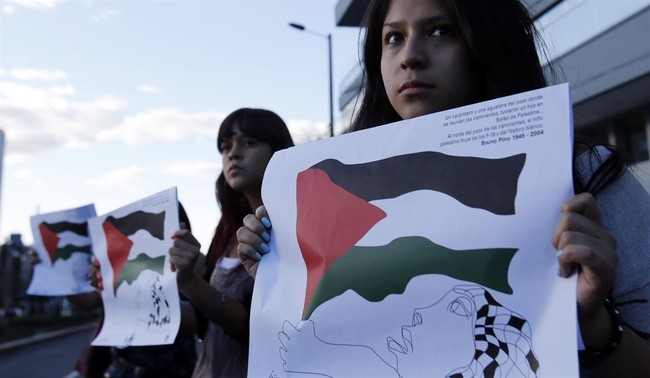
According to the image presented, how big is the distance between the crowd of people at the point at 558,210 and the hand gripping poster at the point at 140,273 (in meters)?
0.13

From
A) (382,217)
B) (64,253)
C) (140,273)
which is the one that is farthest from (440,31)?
(64,253)

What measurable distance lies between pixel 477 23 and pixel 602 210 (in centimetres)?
48

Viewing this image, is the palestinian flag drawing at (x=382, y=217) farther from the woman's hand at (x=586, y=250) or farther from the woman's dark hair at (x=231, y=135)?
the woman's dark hair at (x=231, y=135)

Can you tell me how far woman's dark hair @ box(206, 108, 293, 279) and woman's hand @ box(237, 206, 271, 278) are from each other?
120cm

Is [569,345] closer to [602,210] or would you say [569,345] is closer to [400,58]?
[602,210]

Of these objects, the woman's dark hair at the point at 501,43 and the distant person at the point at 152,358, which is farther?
the distant person at the point at 152,358

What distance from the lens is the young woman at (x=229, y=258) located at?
2115 mm

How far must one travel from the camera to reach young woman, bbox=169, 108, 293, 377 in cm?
212

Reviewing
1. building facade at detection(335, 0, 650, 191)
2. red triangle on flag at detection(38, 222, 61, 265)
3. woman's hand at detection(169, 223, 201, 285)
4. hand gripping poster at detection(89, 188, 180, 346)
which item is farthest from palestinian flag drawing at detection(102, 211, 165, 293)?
building facade at detection(335, 0, 650, 191)

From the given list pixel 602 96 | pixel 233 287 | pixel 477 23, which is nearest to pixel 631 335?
pixel 477 23

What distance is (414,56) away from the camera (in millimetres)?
1230

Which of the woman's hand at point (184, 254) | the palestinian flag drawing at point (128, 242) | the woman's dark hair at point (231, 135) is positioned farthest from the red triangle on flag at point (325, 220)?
the woman's dark hair at point (231, 135)

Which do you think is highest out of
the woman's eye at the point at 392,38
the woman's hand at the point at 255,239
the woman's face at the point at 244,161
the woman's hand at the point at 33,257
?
the woman's eye at the point at 392,38

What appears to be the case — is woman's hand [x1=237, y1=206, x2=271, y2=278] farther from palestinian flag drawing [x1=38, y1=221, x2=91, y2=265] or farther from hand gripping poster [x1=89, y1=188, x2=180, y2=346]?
palestinian flag drawing [x1=38, y1=221, x2=91, y2=265]
